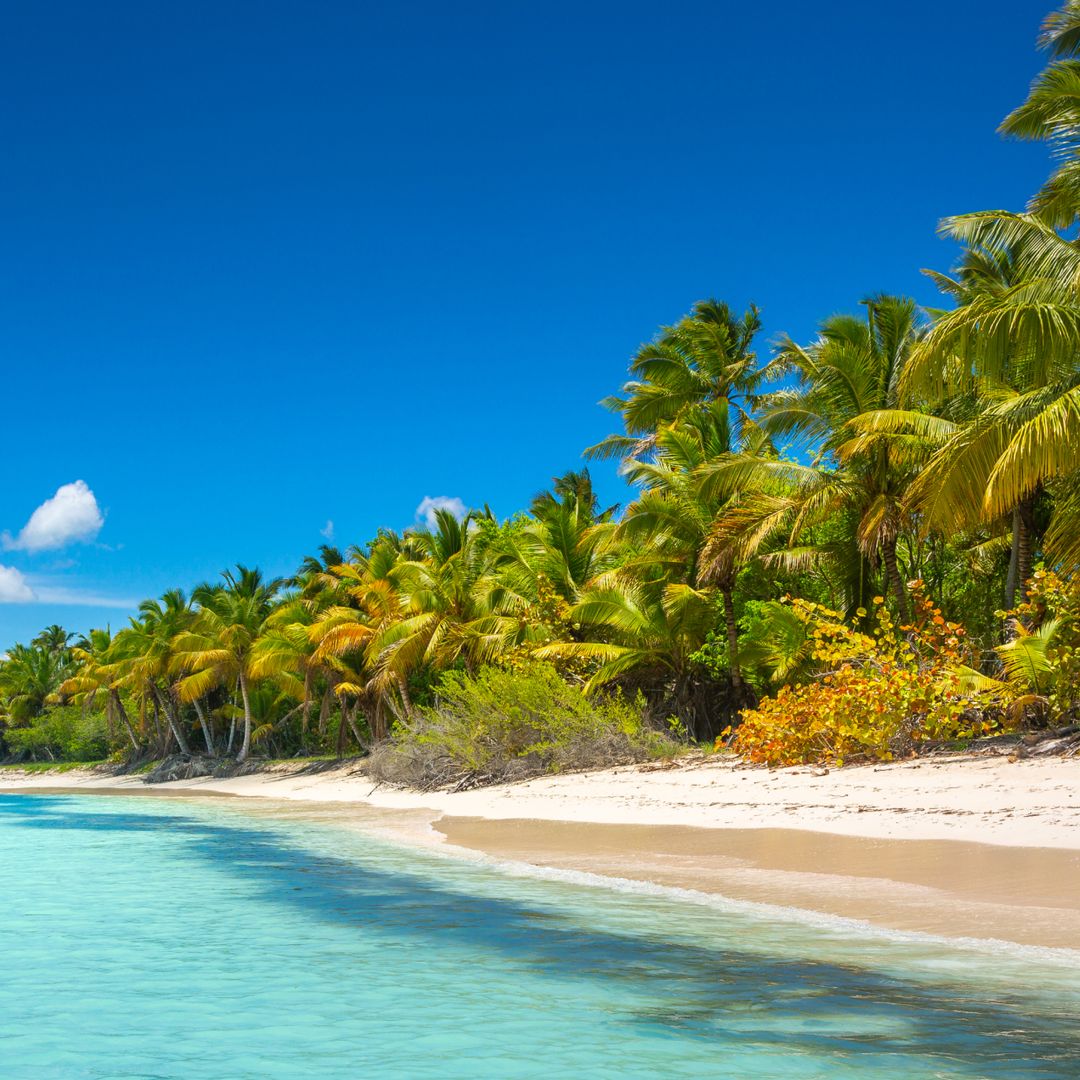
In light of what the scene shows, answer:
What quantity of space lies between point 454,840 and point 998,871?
7158mm

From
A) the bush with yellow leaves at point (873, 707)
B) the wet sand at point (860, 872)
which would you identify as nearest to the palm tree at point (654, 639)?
the bush with yellow leaves at point (873, 707)

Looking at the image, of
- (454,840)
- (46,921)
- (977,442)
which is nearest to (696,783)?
(454,840)

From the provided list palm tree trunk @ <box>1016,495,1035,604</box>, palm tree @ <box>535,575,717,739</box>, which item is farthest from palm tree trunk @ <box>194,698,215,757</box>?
palm tree trunk @ <box>1016,495,1035,604</box>

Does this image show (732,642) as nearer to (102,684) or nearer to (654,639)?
(654,639)

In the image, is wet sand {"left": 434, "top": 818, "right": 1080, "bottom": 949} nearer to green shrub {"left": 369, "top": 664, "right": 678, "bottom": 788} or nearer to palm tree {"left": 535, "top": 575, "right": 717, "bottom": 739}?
green shrub {"left": 369, "top": 664, "right": 678, "bottom": 788}

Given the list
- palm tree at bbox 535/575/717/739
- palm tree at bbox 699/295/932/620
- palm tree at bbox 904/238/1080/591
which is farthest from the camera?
palm tree at bbox 535/575/717/739

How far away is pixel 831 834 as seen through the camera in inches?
429

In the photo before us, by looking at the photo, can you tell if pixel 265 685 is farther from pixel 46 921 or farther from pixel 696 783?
pixel 46 921

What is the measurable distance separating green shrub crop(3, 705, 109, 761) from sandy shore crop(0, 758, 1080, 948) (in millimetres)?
43482

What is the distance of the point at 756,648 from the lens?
2162 cm

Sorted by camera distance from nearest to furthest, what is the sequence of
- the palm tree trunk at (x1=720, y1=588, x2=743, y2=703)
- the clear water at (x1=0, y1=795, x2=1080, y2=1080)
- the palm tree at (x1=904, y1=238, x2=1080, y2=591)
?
the clear water at (x1=0, y1=795, x2=1080, y2=1080), the palm tree at (x1=904, y1=238, x2=1080, y2=591), the palm tree trunk at (x1=720, y1=588, x2=743, y2=703)

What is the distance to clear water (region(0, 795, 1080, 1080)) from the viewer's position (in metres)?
4.64

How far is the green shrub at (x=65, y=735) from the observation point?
188ft

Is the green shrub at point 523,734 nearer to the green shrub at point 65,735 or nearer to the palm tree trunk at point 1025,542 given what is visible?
the palm tree trunk at point 1025,542
